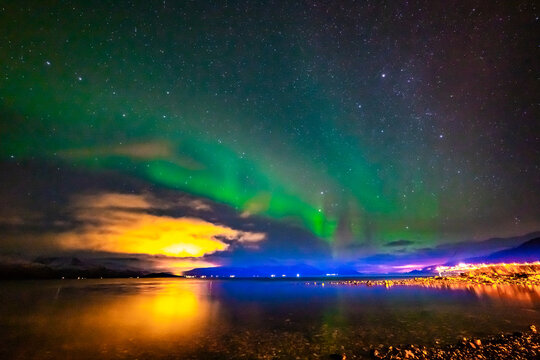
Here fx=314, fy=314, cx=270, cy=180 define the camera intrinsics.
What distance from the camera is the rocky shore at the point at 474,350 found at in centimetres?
1611

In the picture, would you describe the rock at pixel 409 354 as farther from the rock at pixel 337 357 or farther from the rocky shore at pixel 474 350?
the rock at pixel 337 357

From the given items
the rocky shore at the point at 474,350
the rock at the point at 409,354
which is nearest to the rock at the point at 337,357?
the rocky shore at the point at 474,350

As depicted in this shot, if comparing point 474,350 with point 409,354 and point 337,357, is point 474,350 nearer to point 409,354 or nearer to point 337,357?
point 409,354

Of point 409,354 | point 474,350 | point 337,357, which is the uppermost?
point 474,350

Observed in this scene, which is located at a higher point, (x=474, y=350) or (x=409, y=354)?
(x=474, y=350)

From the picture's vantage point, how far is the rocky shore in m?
16.1

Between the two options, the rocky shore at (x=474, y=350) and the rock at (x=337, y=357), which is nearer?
the rocky shore at (x=474, y=350)

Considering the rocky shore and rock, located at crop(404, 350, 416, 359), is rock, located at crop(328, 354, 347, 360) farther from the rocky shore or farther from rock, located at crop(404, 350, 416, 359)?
rock, located at crop(404, 350, 416, 359)

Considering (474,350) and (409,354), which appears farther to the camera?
(474,350)

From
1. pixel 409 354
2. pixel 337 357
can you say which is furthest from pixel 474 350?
pixel 337 357

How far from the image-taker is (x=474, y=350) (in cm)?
1731

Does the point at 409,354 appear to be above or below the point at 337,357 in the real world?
above

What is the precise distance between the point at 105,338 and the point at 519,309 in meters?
41.9

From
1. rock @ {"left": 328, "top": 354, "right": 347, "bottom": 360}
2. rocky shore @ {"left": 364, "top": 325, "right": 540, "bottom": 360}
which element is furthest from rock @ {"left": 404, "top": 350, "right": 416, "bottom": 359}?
rock @ {"left": 328, "top": 354, "right": 347, "bottom": 360}
